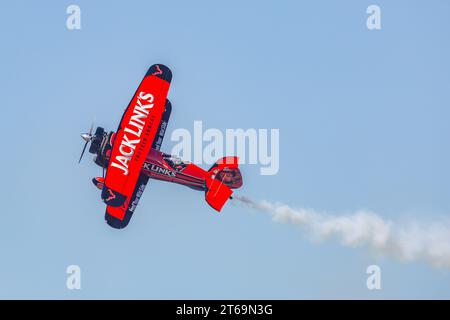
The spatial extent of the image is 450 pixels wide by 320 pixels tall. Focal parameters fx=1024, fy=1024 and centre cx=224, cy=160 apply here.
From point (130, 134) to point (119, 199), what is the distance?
3.55 meters

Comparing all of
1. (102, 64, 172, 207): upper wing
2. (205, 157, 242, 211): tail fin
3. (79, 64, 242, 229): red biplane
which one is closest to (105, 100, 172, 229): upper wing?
(79, 64, 242, 229): red biplane

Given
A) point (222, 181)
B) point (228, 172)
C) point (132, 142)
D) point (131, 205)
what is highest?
point (132, 142)

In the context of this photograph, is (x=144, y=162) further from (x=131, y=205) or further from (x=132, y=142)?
(x=131, y=205)

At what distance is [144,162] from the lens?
5447cm

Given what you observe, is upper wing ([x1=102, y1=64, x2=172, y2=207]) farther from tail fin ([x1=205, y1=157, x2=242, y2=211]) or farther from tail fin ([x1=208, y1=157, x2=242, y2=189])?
tail fin ([x1=208, y1=157, x2=242, y2=189])

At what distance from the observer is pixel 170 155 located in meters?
55.0

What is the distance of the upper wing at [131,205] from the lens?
55406 millimetres

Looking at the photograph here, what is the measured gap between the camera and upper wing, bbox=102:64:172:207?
175 feet

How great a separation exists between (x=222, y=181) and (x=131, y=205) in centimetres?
514

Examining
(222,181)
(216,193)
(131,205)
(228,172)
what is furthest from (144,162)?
(228,172)

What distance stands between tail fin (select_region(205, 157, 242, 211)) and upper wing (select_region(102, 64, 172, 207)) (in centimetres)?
402

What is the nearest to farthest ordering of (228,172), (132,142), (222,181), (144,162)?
(132,142), (144,162), (222,181), (228,172)
